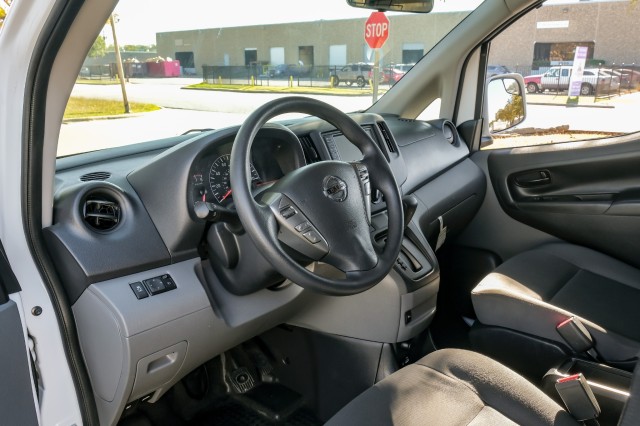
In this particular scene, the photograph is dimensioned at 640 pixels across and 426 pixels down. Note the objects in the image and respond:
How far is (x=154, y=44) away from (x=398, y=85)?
1338 mm

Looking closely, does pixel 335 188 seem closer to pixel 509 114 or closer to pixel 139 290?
pixel 139 290

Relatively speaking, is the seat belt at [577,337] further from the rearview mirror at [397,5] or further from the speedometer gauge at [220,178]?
the rearview mirror at [397,5]

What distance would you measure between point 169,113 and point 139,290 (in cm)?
80

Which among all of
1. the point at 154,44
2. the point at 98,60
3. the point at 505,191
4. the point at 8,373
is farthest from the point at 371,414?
the point at 505,191

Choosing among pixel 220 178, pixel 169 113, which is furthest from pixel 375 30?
pixel 220 178

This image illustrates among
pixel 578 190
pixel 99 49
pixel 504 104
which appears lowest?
pixel 578 190

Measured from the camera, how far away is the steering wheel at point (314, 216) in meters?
1.30

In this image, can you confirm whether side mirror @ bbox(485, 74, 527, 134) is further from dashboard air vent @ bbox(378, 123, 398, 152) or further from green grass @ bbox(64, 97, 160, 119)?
green grass @ bbox(64, 97, 160, 119)

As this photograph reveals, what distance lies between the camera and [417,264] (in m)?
2.08

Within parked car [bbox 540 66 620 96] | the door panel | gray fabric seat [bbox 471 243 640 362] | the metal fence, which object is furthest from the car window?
the metal fence

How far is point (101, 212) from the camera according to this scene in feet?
5.22

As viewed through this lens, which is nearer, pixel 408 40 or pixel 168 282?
pixel 168 282

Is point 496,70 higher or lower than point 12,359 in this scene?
higher

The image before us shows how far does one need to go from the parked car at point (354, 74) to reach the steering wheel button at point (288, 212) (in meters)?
1.28
